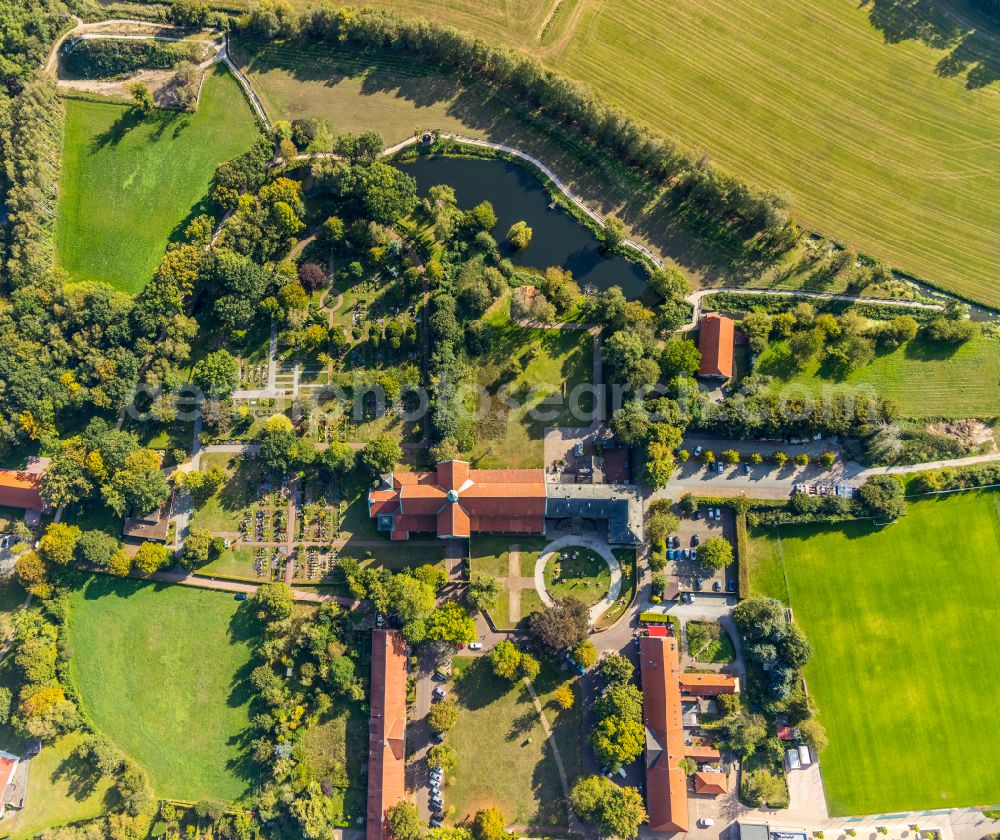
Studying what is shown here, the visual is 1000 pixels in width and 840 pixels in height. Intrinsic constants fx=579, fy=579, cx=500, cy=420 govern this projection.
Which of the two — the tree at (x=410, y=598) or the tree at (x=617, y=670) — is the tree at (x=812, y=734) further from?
the tree at (x=410, y=598)

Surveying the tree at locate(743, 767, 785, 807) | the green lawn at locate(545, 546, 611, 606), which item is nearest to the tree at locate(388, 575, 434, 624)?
the green lawn at locate(545, 546, 611, 606)

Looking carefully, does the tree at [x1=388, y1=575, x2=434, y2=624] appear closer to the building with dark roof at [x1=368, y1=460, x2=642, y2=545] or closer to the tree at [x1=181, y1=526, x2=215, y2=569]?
the building with dark roof at [x1=368, y1=460, x2=642, y2=545]

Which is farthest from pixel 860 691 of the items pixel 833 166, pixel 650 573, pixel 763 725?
pixel 833 166

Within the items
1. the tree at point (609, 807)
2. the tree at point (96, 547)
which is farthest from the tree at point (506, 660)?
the tree at point (96, 547)

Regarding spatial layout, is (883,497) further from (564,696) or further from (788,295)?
(564,696)

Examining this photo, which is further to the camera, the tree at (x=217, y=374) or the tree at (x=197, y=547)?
the tree at (x=217, y=374)

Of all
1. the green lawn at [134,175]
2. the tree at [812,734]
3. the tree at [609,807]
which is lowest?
the tree at [609,807]

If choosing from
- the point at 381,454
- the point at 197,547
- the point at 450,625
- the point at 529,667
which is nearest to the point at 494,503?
the point at 381,454
